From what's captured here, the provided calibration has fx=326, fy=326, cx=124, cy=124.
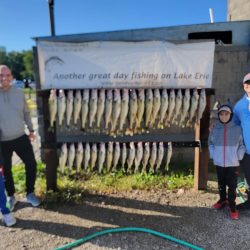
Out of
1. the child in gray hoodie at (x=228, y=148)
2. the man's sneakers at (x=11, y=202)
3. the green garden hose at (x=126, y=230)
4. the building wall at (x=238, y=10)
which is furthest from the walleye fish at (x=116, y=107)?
the building wall at (x=238, y=10)

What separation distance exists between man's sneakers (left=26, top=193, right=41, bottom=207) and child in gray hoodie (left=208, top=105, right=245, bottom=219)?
8.23ft

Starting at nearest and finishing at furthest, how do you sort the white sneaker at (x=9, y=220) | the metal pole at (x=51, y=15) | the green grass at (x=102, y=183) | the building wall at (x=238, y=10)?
the white sneaker at (x=9, y=220)
the green grass at (x=102, y=183)
the metal pole at (x=51, y=15)
the building wall at (x=238, y=10)

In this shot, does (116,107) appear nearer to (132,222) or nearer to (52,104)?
(52,104)

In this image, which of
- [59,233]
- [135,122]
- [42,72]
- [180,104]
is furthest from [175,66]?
[59,233]

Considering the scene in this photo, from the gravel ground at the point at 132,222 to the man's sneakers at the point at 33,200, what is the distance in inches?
3.4

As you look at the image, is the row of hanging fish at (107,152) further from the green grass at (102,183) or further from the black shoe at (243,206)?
the black shoe at (243,206)

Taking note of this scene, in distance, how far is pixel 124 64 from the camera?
4574 mm

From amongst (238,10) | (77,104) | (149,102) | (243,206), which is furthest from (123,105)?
(238,10)

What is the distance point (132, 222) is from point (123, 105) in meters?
1.54

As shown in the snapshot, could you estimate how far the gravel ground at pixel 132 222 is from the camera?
3.73 metres

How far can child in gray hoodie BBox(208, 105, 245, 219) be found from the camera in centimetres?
421

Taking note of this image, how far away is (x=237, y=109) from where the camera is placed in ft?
14.1

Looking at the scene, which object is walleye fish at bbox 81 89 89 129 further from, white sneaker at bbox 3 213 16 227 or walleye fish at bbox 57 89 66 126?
white sneaker at bbox 3 213 16 227

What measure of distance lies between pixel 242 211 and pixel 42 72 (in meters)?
3.34
